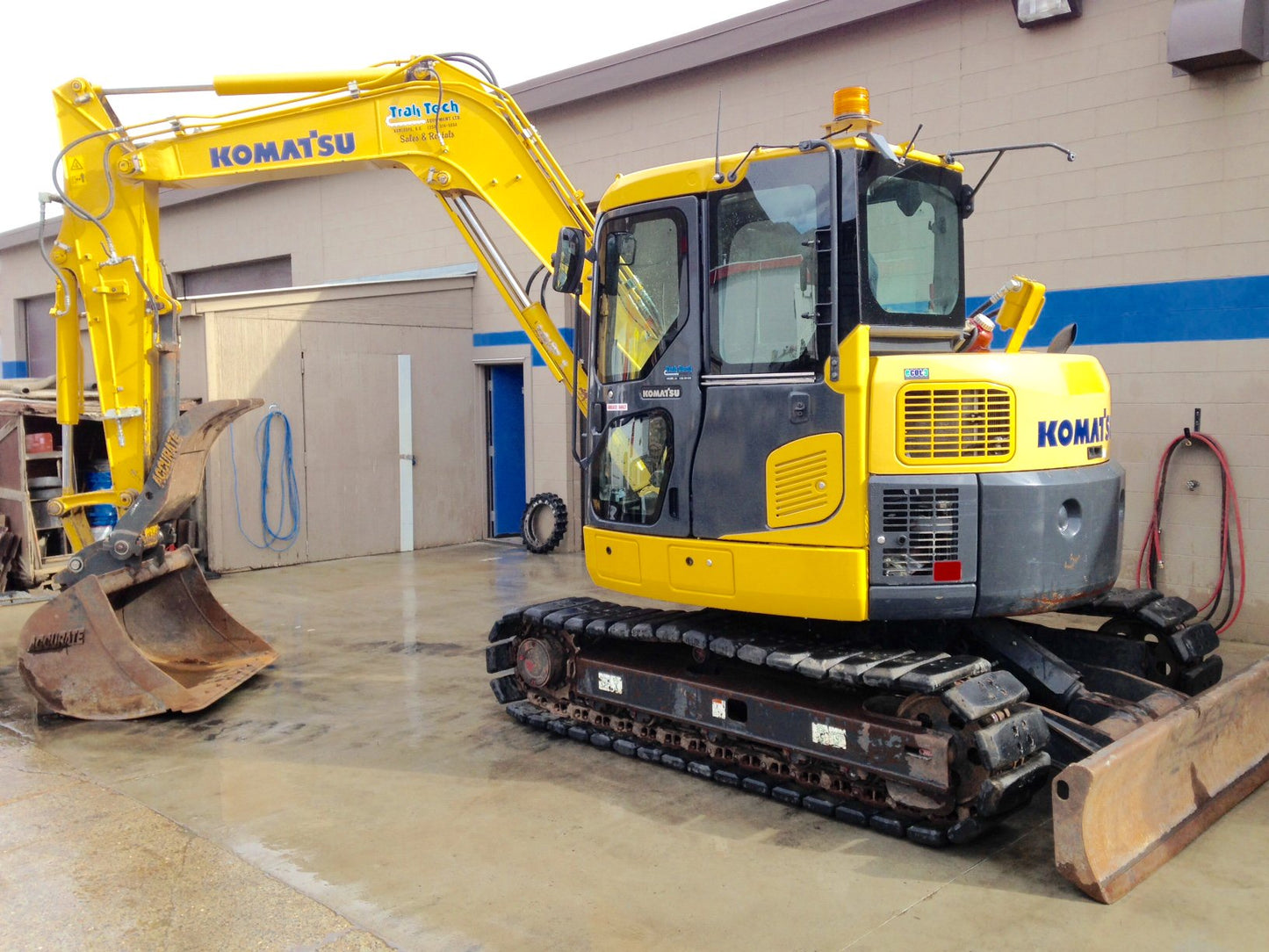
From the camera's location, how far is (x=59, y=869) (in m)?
4.64

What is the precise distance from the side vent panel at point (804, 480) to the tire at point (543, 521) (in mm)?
8128

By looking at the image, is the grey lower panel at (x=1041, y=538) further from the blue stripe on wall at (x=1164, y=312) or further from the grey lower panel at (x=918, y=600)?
the blue stripe on wall at (x=1164, y=312)

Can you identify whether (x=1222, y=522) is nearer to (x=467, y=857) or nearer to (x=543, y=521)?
(x=467, y=857)

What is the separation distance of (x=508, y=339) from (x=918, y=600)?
9.77m

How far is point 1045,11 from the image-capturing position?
355 inches

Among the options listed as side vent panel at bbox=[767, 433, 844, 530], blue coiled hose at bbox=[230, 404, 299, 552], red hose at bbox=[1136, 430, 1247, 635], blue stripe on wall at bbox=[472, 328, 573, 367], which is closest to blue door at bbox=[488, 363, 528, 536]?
blue stripe on wall at bbox=[472, 328, 573, 367]

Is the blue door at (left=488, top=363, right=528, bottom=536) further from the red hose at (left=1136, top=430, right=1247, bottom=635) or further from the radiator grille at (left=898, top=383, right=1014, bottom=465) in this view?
the radiator grille at (left=898, top=383, right=1014, bottom=465)

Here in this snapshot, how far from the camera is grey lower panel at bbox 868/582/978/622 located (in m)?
4.93

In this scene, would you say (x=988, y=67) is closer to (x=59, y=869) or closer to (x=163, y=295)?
(x=163, y=295)

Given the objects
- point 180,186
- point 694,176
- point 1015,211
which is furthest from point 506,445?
point 694,176

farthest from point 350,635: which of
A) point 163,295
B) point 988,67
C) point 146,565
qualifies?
point 988,67

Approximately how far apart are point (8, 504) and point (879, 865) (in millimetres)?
9423

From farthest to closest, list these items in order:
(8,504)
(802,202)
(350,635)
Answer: (8,504), (350,635), (802,202)

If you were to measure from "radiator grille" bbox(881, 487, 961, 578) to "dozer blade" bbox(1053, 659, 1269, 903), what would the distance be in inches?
41.2
